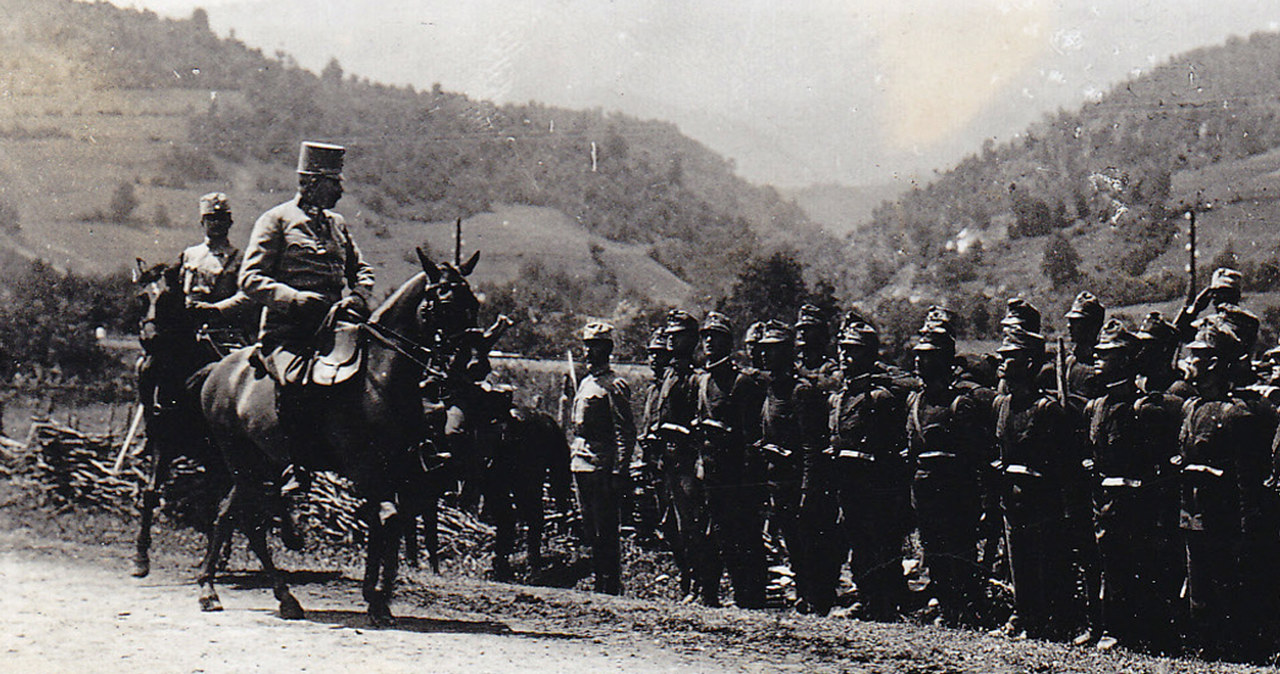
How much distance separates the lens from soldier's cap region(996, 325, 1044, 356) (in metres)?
8.37

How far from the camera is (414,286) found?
27.9 feet

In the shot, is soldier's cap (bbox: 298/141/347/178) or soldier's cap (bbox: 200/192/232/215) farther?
soldier's cap (bbox: 200/192/232/215)

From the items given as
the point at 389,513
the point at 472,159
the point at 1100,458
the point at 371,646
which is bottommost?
the point at 371,646

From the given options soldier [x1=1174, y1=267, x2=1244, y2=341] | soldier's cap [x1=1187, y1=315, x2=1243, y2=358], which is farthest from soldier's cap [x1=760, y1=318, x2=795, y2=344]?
soldier's cap [x1=1187, y1=315, x2=1243, y2=358]

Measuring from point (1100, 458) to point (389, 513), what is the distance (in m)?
4.98

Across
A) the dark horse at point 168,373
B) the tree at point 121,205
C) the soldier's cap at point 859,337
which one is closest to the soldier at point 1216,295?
the soldier's cap at point 859,337

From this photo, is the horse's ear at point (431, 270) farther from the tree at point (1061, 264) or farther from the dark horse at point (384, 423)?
the tree at point (1061, 264)

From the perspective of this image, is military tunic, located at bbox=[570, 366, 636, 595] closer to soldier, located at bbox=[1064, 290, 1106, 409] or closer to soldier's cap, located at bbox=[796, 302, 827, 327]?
soldier's cap, located at bbox=[796, 302, 827, 327]

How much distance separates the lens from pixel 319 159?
29.1 feet

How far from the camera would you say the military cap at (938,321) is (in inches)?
358

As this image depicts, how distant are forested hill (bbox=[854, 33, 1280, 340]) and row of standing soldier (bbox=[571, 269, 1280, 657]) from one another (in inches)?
739

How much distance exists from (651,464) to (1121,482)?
14.8ft

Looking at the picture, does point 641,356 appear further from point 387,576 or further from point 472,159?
point 472,159

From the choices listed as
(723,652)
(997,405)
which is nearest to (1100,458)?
(997,405)
